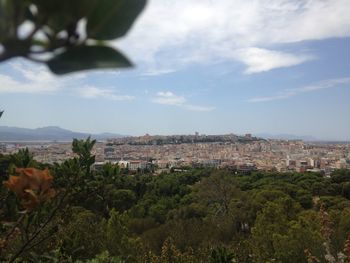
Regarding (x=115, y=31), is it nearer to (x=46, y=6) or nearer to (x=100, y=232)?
(x=46, y=6)

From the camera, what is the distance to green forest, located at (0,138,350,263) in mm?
1855

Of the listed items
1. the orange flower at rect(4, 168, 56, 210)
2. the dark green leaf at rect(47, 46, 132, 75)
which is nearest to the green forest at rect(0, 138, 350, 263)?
the orange flower at rect(4, 168, 56, 210)

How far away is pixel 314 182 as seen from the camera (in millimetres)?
30750

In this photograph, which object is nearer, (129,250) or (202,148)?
(129,250)

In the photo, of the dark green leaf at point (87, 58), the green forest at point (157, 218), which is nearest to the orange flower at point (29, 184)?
the green forest at point (157, 218)

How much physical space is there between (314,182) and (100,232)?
2322 centimetres

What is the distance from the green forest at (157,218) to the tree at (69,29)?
41 cm

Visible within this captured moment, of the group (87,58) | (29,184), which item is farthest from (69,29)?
(29,184)

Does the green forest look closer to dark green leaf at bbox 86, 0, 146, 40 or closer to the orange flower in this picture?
the orange flower

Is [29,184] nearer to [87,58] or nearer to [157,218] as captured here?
[87,58]

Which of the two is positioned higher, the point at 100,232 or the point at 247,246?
the point at 100,232

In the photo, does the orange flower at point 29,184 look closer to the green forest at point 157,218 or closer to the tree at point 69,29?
the green forest at point 157,218

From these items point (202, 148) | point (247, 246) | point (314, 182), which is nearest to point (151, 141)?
point (202, 148)

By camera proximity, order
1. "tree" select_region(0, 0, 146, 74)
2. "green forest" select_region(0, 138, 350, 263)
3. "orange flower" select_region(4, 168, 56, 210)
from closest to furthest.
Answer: "tree" select_region(0, 0, 146, 74), "orange flower" select_region(4, 168, 56, 210), "green forest" select_region(0, 138, 350, 263)
